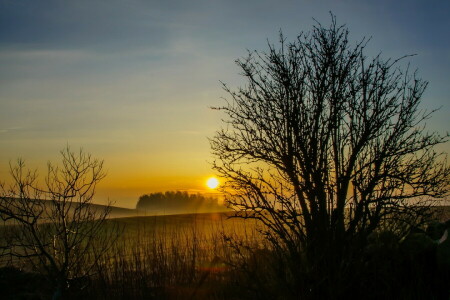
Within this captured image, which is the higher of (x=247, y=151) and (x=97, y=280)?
(x=247, y=151)

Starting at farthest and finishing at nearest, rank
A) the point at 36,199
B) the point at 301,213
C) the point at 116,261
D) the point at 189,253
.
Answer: the point at 189,253 → the point at 116,261 → the point at 36,199 → the point at 301,213

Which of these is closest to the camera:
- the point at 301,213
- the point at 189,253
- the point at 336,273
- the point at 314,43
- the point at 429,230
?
the point at 336,273

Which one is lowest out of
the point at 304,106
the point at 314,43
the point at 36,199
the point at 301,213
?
the point at 301,213

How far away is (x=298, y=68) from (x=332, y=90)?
83 centimetres

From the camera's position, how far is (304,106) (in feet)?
26.9

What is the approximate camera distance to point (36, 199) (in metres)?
9.28

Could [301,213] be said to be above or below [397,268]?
above

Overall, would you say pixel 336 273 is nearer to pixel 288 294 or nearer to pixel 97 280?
pixel 288 294

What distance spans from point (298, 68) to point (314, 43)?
65cm

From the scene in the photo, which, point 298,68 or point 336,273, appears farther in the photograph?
point 298,68

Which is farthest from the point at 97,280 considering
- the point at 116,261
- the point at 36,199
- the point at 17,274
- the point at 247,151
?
the point at 247,151

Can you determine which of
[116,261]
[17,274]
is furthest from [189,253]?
[17,274]

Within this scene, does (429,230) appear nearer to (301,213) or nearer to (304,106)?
(301,213)

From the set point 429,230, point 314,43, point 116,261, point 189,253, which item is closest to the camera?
point 314,43
